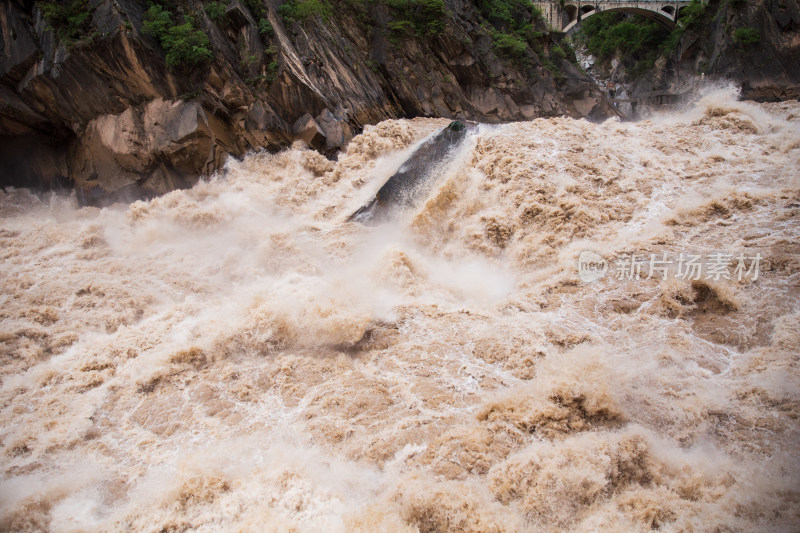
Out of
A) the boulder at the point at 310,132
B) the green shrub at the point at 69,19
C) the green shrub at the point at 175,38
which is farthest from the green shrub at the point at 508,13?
the green shrub at the point at 69,19

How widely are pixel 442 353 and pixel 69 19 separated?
12.0 metres

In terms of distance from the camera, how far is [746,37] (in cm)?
2225

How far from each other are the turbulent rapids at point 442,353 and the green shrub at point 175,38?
4.09 m

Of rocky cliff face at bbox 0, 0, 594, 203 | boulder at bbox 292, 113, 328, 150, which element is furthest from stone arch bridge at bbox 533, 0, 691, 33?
boulder at bbox 292, 113, 328, 150

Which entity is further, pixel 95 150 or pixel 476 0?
pixel 476 0

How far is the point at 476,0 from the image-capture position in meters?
20.5

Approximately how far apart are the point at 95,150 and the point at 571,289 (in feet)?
39.7

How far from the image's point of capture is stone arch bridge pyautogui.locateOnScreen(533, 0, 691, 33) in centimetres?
2712

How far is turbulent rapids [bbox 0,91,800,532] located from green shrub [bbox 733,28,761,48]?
16791mm

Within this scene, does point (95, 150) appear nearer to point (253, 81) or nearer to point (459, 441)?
point (253, 81)

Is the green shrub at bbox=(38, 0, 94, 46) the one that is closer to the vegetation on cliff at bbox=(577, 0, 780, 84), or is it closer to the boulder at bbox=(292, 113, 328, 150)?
the boulder at bbox=(292, 113, 328, 150)

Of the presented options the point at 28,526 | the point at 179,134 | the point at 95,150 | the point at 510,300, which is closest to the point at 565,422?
the point at 510,300

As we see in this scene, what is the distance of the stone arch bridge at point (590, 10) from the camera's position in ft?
89.0

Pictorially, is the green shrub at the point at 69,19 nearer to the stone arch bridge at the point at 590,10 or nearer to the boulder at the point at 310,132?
the boulder at the point at 310,132
